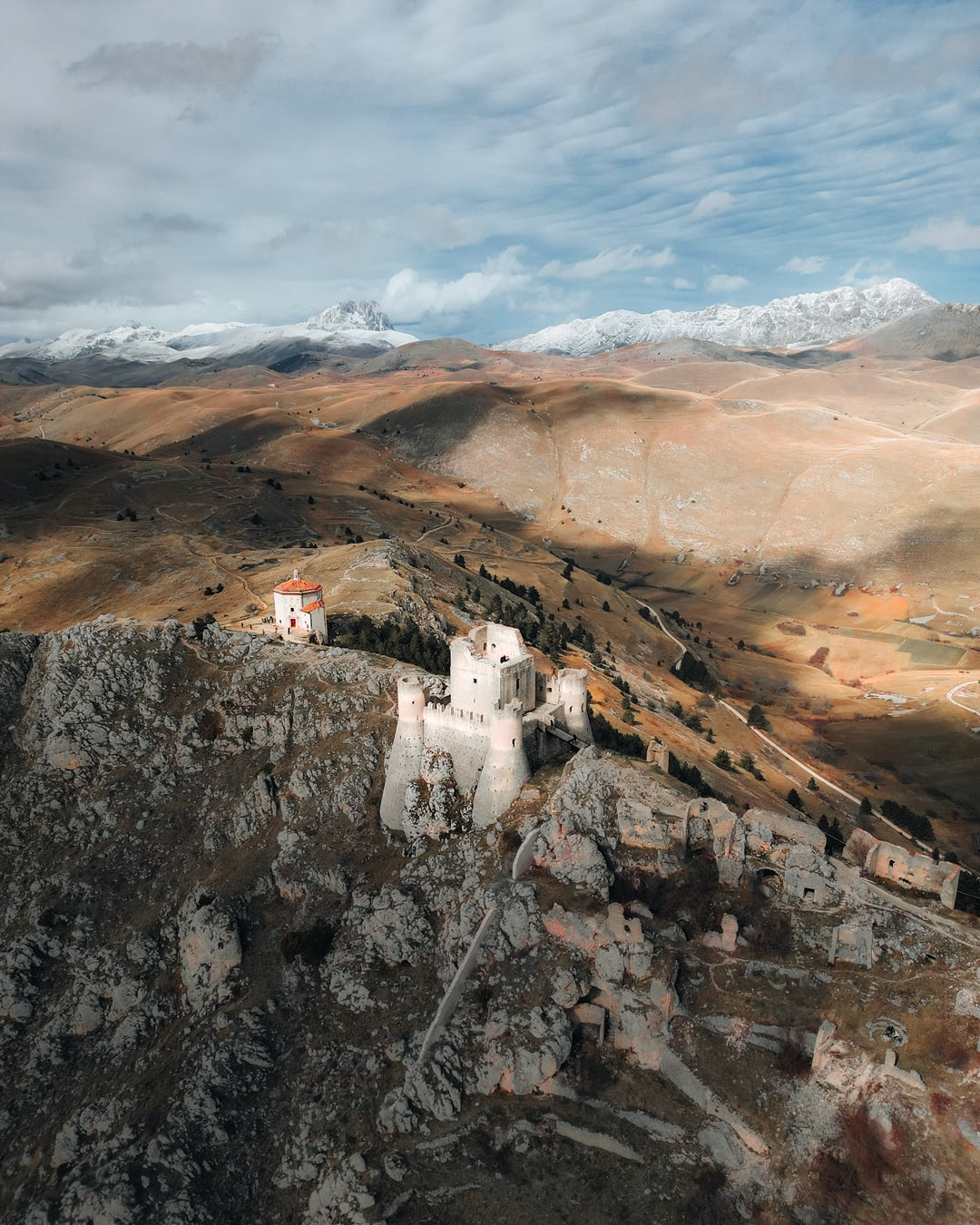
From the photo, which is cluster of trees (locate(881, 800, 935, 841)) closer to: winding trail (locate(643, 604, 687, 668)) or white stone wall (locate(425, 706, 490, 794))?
winding trail (locate(643, 604, 687, 668))

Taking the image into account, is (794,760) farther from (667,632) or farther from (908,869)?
(908,869)

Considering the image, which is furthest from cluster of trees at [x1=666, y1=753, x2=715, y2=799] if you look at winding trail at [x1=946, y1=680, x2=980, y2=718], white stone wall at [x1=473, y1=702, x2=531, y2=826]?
winding trail at [x1=946, y1=680, x2=980, y2=718]


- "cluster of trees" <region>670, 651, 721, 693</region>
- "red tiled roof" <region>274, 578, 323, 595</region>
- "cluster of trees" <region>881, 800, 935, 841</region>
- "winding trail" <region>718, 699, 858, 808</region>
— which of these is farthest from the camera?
"cluster of trees" <region>670, 651, 721, 693</region>

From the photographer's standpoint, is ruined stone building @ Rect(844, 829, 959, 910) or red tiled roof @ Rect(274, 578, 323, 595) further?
red tiled roof @ Rect(274, 578, 323, 595)

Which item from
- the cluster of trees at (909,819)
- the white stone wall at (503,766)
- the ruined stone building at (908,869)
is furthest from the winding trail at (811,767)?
the white stone wall at (503,766)

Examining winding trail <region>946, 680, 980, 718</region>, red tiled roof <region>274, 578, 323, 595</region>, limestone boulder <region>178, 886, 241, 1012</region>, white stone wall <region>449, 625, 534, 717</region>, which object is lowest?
winding trail <region>946, 680, 980, 718</region>

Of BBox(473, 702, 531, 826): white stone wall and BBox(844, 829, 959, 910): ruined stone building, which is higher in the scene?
BBox(473, 702, 531, 826): white stone wall

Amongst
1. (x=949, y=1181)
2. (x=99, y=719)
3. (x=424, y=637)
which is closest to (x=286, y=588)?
(x=424, y=637)

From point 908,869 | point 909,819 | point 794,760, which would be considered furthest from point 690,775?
point 794,760
